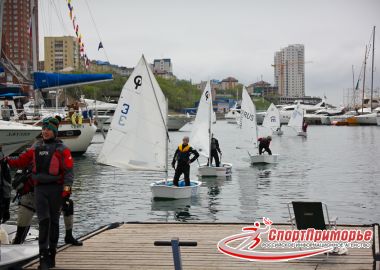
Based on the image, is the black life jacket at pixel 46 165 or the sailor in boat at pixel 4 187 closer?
the black life jacket at pixel 46 165

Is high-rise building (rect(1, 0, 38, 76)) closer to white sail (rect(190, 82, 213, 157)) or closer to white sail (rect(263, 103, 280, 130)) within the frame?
white sail (rect(263, 103, 280, 130))

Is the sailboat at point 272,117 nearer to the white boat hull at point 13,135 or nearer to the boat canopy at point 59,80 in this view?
the boat canopy at point 59,80

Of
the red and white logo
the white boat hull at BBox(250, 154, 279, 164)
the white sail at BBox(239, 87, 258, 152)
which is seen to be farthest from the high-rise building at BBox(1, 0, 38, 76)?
the red and white logo

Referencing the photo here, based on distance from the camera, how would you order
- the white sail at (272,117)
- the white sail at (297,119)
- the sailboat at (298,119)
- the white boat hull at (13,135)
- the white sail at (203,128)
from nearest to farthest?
the white boat hull at (13,135), the white sail at (203,128), the white sail at (272,117), the sailboat at (298,119), the white sail at (297,119)

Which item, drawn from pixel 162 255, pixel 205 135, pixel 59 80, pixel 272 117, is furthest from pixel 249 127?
pixel 272 117

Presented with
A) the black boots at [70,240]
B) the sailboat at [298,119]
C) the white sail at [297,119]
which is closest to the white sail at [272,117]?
the sailboat at [298,119]

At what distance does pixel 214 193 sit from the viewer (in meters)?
25.4

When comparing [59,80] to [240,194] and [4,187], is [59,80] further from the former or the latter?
[4,187]

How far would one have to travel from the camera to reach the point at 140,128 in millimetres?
21781

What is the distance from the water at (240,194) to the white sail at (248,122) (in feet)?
5.82

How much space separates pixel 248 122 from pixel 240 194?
47.2 feet

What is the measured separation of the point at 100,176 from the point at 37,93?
1406cm

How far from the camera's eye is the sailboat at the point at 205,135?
29922 mm

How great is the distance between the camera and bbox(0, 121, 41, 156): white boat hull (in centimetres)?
2933
